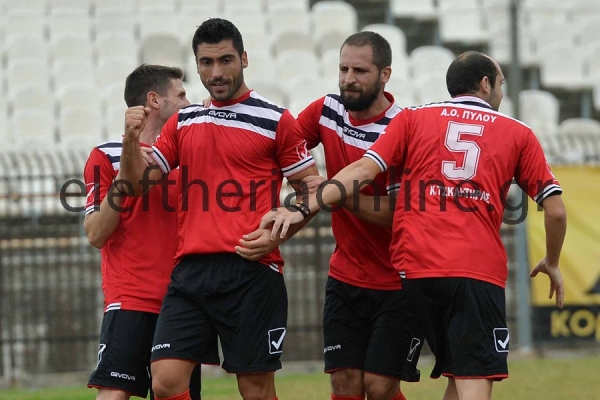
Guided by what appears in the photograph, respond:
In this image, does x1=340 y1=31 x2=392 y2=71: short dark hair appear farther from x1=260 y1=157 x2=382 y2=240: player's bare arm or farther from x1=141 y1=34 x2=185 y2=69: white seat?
x1=141 y1=34 x2=185 y2=69: white seat

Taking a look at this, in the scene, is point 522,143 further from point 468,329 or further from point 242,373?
point 242,373

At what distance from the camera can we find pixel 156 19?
673 inches

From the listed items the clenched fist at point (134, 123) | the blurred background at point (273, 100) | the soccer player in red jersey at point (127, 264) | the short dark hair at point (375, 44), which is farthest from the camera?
the blurred background at point (273, 100)

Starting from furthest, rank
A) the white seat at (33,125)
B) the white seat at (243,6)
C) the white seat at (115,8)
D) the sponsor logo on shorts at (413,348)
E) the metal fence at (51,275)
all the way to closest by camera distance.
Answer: the white seat at (115,8) → the white seat at (243,6) → the white seat at (33,125) → the metal fence at (51,275) → the sponsor logo on shorts at (413,348)

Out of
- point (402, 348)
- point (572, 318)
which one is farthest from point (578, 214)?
point (402, 348)

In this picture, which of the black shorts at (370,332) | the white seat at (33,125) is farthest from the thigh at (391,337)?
the white seat at (33,125)

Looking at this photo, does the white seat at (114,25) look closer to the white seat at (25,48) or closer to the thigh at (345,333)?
the white seat at (25,48)

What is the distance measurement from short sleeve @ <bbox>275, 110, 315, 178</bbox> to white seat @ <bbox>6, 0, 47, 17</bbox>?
488 inches

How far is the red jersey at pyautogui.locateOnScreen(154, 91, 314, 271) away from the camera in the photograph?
18.9 ft

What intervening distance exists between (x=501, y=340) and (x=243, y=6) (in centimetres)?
1240

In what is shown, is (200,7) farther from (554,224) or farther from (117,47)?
(554,224)

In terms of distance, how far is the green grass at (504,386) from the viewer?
990 centimetres

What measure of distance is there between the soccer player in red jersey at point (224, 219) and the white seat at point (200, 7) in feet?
37.6

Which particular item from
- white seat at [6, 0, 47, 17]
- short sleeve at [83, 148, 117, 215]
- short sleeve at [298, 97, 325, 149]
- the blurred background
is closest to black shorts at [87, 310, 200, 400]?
short sleeve at [83, 148, 117, 215]
